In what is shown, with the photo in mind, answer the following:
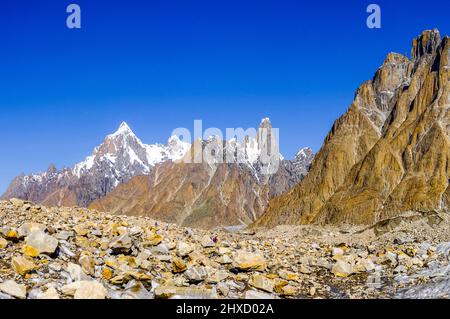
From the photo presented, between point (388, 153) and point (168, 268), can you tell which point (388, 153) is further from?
point (168, 268)

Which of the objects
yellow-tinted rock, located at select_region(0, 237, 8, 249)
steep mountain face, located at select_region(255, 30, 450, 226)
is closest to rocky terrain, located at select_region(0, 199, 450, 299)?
yellow-tinted rock, located at select_region(0, 237, 8, 249)

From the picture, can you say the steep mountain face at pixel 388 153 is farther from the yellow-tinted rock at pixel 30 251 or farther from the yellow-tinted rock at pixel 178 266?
the yellow-tinted rock at pixel 30 251

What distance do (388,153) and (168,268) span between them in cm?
10786

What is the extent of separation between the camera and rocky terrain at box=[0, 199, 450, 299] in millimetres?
15102

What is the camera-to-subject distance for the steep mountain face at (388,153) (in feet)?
348

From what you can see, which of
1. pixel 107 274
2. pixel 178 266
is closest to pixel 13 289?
pixel 107 274

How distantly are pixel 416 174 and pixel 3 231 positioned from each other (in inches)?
4043

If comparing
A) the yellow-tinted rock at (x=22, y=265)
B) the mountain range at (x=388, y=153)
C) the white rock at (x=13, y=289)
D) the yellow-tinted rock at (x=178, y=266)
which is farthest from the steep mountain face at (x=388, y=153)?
the white rock at (x=13, y=289)

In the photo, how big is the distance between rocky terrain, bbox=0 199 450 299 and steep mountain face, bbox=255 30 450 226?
233 ft

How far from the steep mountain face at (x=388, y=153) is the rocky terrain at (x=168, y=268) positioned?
71.0 m

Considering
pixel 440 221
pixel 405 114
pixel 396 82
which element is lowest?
pixel 440 221
